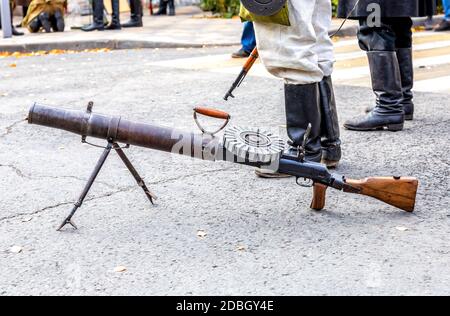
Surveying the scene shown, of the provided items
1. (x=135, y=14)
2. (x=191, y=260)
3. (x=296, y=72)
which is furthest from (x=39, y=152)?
(x=135, y=14)

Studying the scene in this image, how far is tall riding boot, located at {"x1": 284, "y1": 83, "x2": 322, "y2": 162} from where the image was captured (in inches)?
145

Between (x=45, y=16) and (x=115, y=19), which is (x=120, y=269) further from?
(x=45, y=16)

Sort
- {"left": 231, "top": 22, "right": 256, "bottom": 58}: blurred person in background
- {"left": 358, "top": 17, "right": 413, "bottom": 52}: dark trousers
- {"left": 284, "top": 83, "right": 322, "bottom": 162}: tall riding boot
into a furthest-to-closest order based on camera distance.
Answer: {"left": 231, "top": 22, "right": 256, "bottom": 58}: blurred person in background < {"left": 358, "top": 17, "right": 413, "bottom": 52}: dark trousers < {"left": 284, "top": 83, "right": 322, "bottom": 162}: tall riding boot

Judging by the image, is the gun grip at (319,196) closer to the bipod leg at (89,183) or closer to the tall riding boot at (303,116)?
the tall riding boot at (303,116)

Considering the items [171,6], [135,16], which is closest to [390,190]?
[135,16]

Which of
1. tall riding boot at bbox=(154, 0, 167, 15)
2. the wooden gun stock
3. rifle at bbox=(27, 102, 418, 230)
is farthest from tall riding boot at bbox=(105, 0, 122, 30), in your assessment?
the wooden gun stock

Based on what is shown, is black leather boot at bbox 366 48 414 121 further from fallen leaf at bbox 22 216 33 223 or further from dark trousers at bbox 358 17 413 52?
fallen leaf at bbox 22 216 33 223

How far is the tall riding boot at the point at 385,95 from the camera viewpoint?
4.95 m

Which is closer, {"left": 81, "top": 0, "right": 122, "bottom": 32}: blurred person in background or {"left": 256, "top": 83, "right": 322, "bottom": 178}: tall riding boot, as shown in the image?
{"left": 256, "top": 83, "right": 322, "bottom": 178}: tall riding boot

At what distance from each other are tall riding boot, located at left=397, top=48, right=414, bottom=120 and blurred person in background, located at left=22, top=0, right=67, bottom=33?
319 inches

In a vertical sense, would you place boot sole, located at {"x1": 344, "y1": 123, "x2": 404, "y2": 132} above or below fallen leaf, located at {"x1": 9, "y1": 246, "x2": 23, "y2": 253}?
below

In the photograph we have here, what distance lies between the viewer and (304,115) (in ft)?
12.2

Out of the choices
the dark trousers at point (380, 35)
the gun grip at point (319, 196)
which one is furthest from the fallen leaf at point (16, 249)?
the dark trousers at point (380, 35)

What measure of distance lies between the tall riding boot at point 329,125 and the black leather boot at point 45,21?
9.18m
